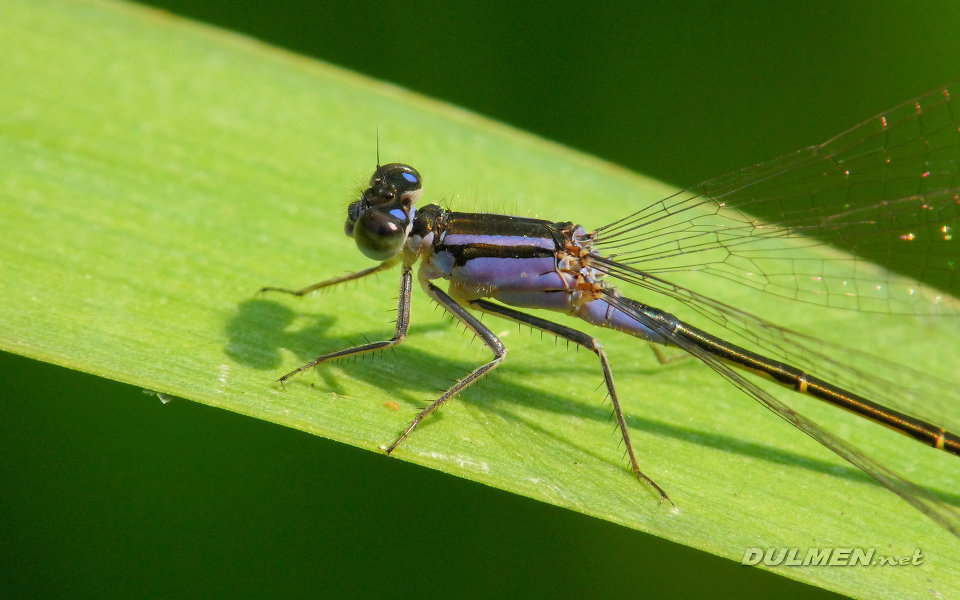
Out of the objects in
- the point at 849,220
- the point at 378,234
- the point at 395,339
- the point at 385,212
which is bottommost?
the point at 395,339

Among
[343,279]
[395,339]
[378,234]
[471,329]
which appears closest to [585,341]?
[471,329]

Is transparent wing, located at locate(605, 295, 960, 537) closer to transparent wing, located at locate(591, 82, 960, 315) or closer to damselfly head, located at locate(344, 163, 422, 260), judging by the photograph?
transparent wing, located at locate(591, 82, 960, 315)

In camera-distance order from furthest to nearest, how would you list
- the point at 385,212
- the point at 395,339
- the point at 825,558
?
the point at 385,212 < the point at 395,339 < the point at 825,558

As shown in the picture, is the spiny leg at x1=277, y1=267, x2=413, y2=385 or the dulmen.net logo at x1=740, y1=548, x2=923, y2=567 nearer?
the dulmen.net logo at x1=740, y1=548, x2=923, y2=567

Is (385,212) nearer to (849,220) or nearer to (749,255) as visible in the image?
(749,255)

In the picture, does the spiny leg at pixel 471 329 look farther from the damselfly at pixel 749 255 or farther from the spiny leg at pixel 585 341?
the spiny leg at pixel 585 341


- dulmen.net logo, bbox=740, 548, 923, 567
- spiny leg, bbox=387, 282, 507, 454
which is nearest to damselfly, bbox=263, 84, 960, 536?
spiny leg, bbox=387, 282, 507, 454

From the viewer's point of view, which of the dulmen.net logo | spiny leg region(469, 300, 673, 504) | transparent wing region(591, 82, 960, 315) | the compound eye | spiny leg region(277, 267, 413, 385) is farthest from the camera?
transparent wing region(591, 82, 960, 315)
